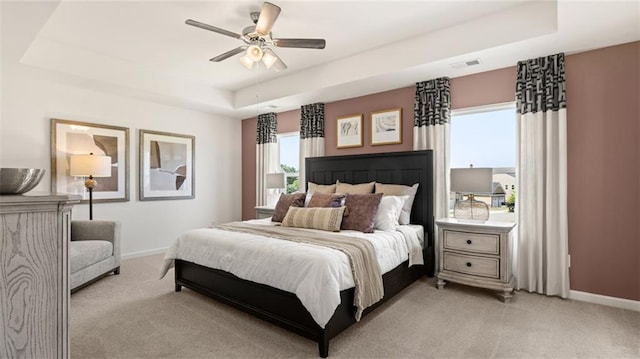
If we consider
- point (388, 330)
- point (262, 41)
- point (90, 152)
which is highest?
point (262, 41)

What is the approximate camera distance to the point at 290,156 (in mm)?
5988

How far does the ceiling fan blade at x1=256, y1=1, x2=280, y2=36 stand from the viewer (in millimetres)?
2533

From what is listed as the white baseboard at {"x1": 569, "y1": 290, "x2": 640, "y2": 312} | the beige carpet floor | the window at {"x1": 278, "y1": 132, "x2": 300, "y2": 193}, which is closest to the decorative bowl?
the beige carpet floor

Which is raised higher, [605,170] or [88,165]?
[88,165]

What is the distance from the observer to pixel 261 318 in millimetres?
2643

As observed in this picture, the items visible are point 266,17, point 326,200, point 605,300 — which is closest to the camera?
point 266,17

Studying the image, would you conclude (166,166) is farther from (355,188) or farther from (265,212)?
(355,188)

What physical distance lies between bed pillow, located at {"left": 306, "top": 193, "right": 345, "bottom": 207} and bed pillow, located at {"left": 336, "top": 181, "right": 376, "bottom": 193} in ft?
1.62

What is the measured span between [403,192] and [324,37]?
2042mm

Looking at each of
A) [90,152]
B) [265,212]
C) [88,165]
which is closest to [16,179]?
[88,165]

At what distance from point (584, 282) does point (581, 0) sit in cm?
257

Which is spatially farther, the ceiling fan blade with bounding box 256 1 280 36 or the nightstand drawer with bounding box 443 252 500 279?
the nightstand drawer with bounding box 443 252 500 279

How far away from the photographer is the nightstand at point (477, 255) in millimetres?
3174

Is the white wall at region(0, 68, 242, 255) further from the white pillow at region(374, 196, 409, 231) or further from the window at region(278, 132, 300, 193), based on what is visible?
the white pillow at region(374, 196, 409, 231)
